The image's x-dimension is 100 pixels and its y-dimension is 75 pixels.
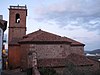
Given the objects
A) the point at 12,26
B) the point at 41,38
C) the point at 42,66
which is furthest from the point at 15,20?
the point at 42,66

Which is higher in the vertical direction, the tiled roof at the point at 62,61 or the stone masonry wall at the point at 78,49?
the stone masonry wall at the point at 78,49

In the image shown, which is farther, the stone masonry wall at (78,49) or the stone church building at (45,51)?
the stone masonry wall at (78,49)

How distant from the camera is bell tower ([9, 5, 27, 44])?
125 feet

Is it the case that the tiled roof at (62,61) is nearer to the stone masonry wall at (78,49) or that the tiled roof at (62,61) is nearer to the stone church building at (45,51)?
the stone church building at (45,51)

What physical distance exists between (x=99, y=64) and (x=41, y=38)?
11543 millimetres

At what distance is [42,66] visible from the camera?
2722 centimetres

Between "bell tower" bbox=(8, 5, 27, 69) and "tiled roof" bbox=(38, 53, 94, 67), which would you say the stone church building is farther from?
"bell tower" bbox=(8, 5, 27, 69)

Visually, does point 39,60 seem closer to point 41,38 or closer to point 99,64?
point 41,38

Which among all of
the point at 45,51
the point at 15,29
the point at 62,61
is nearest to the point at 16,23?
the point at 15,29

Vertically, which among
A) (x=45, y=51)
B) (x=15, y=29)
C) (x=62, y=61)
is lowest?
(x=62, y=61)

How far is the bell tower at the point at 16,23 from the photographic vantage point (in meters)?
38.1

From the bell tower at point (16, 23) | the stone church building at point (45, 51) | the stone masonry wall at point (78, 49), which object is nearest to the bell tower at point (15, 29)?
the bell tower at point (16, 23)

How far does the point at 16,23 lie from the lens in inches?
1510

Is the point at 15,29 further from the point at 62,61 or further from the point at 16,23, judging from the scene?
the point at 62,61
